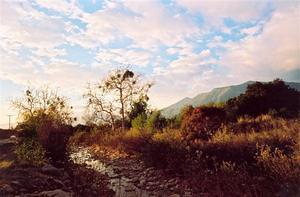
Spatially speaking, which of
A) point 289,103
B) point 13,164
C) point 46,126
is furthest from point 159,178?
point 289,103

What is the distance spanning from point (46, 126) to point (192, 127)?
6.13 metres

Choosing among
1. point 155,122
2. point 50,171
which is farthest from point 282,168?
point 155,122

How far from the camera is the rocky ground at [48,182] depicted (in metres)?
8.49

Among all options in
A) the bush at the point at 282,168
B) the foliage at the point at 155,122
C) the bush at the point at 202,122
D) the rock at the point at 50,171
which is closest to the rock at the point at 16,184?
the rock at the point at 50,171

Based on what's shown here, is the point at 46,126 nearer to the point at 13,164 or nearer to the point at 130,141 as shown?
the point at 13,164

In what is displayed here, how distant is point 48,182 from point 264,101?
743 inches

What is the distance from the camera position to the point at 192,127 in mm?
16750

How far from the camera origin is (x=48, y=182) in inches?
386

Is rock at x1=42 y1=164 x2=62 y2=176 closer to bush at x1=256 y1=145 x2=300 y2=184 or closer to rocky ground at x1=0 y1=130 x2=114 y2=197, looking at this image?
rocky ground at x1=0 y1=130 x2=114 y2=197

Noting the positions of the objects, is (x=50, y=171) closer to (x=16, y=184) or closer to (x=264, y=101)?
(x=16, y=184)

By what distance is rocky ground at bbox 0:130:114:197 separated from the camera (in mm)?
8492

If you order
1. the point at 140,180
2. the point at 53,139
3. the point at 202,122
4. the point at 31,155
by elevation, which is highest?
the point at 202,122

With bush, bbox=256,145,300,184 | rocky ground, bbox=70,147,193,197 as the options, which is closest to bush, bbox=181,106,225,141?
rocky ground, bbox=70,147,193,197

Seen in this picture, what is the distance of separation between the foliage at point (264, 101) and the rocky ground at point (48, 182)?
45.7 feet
